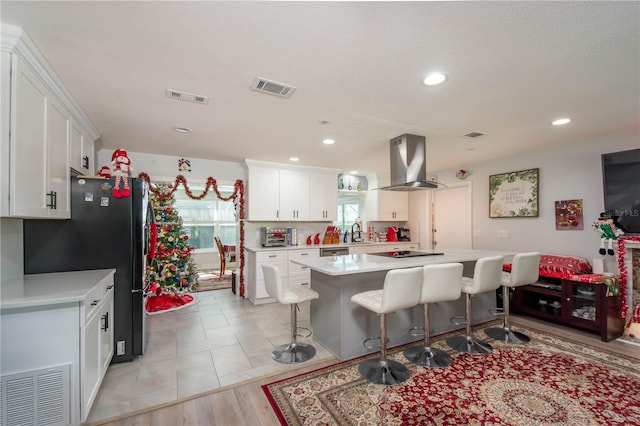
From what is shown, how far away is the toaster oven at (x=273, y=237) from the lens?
4906mm

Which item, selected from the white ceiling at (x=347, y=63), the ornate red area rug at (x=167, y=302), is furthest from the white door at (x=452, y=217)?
the ornate red area rug at (x=167, y=302)

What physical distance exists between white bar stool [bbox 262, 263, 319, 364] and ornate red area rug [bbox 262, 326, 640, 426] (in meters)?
0.31

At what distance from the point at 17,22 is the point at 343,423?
122 inches

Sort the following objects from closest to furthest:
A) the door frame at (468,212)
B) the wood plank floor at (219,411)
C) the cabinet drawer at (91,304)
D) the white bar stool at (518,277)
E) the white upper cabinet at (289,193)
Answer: the cabinet drawer at (91,304) < the wood plank floor at (219,411) < the white bar stool at (518,277) < the white upper cabinet at (289,193) < the door frame at (468,212)

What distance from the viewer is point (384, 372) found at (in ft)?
7.92

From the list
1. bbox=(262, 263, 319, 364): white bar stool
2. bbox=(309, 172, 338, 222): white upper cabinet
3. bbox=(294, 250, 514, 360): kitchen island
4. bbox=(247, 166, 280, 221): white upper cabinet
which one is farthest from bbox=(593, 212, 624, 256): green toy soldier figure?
bbox=(247, 166, 280, 221): white upper cabinet

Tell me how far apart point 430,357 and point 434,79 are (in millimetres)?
2446

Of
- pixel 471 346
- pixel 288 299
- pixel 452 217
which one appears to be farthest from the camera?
pixel 452 217

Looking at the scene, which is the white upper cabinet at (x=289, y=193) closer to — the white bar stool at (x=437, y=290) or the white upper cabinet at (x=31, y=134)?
the white upper cabinet at (x=31, y=134)

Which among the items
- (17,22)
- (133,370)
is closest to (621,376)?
(133,370)

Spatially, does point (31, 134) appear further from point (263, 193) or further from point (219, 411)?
point (263, 193)

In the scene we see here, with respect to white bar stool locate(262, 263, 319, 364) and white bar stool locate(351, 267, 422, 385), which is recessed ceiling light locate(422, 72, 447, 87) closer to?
white bar stool locate(351, 267, 422, 385)

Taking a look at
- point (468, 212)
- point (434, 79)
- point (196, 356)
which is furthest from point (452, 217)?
point (196, 356)

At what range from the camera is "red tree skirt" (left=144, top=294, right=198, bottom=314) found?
436 cm
